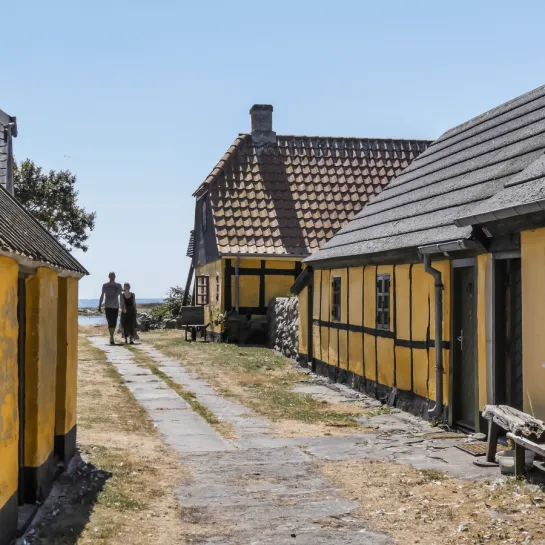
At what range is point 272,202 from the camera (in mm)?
25016

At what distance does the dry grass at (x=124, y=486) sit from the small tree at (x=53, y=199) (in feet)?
89.7

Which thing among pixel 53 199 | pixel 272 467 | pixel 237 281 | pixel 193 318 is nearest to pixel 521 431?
pixel 272 467

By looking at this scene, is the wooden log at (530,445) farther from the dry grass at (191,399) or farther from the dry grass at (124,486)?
the dry grass at (191,399)

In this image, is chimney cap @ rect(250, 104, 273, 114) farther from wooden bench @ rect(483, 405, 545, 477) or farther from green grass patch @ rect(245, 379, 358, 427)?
wooden bench @ rect(483, 405, 545, 477)

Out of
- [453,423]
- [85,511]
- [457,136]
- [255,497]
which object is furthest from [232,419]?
[457,136]

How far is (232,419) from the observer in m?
11.3

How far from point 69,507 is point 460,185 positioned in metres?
8.10

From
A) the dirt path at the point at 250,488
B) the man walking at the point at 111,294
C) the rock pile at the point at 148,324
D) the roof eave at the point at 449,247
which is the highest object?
the roof eave at the point at 449,247

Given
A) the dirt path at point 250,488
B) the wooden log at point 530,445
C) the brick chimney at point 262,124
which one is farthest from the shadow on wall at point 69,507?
the brick chimney at point 262,124

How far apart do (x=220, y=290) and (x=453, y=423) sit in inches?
564

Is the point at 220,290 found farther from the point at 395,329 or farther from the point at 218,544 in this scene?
the point at 218,544

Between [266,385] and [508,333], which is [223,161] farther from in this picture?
[508,333]

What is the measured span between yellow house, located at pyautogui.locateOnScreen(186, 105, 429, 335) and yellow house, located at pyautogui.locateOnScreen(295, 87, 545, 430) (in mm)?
6076

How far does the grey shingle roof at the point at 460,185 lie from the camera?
9109 mm
